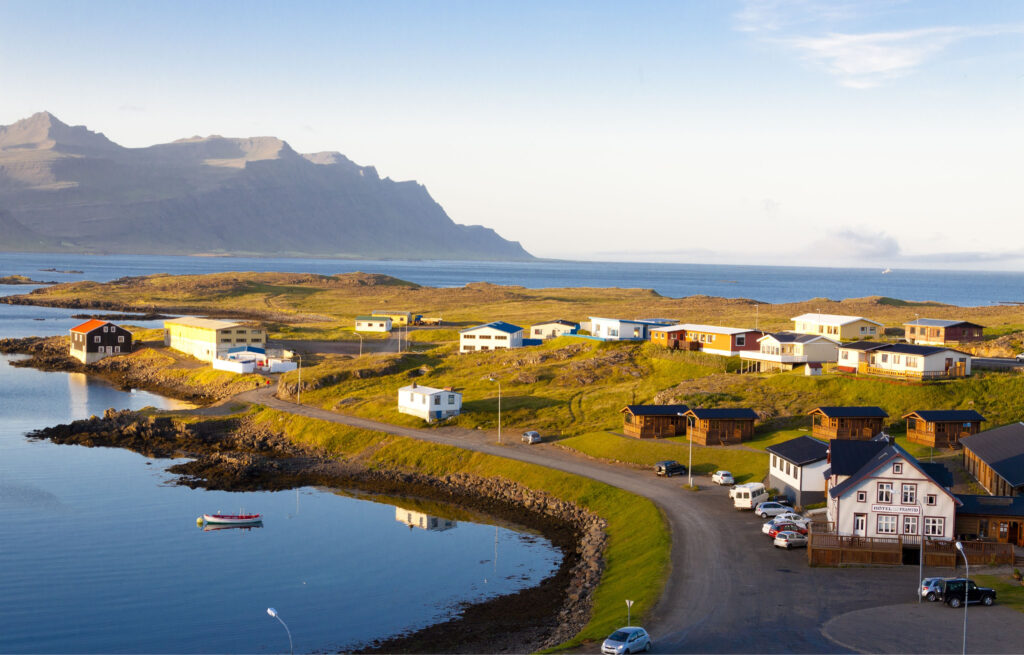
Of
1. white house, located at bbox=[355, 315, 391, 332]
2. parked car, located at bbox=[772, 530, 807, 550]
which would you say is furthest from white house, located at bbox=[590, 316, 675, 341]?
parked car, located at bbox=[772, 530, 807, 550]

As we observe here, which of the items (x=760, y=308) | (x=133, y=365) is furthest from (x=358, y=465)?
(x=760, y=308)

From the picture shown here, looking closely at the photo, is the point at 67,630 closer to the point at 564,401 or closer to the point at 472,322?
the point at 564,401

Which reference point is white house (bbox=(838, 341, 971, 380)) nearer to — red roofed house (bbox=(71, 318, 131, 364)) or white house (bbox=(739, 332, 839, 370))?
white house (bbox=(739, 332, 839, 370))

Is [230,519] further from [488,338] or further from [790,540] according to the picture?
[488,338]

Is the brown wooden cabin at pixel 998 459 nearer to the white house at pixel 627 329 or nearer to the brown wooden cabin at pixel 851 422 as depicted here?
the brown wooden cabin at pixel 851 422

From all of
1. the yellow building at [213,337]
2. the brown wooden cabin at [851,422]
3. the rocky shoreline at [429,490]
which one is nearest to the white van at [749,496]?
the rocky shoreline at [429,490]

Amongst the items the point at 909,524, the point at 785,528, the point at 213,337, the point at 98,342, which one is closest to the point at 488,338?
the point at 213,337
